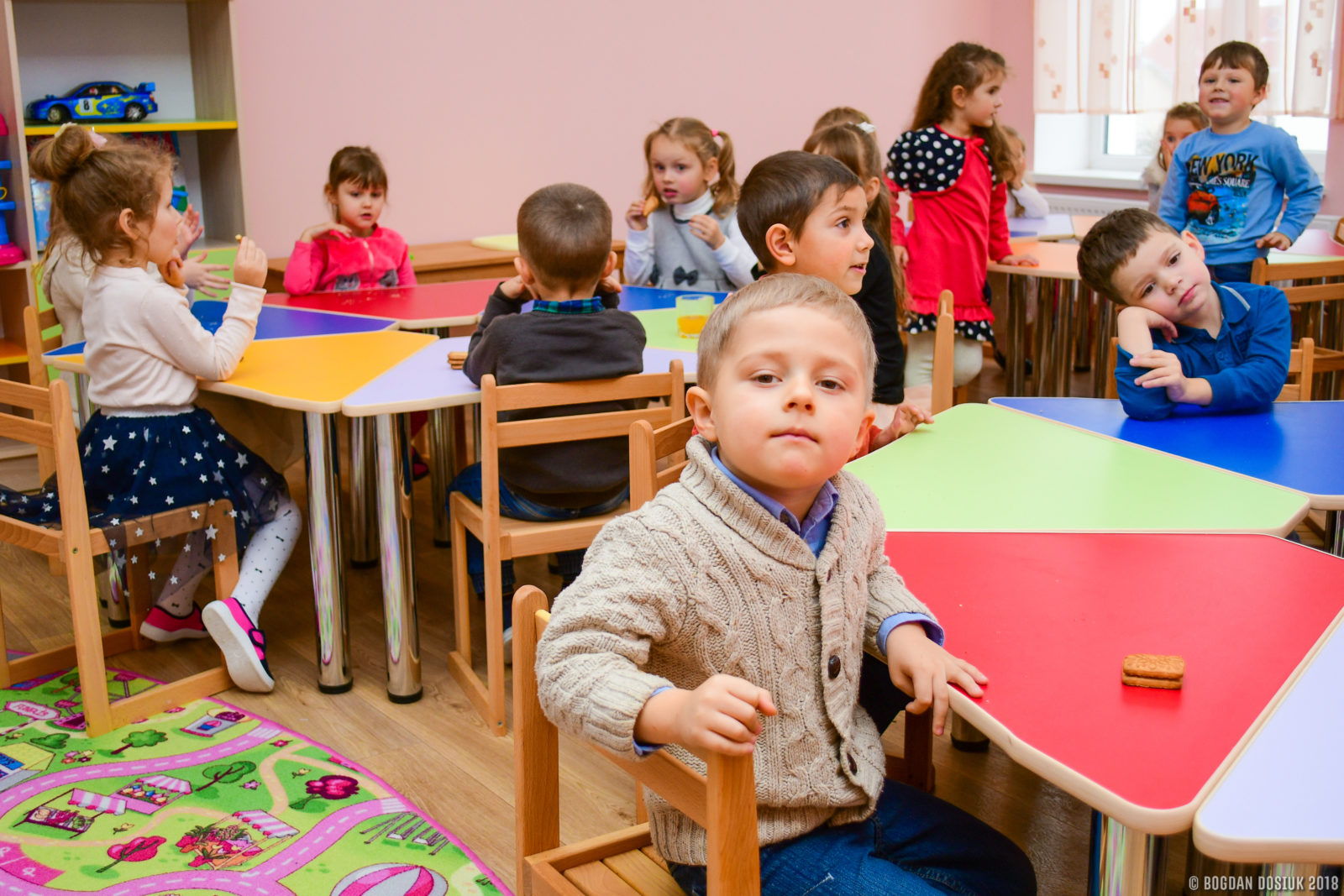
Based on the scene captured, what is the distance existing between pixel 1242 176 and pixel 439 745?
2.96m

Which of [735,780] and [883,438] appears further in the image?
[883,438]

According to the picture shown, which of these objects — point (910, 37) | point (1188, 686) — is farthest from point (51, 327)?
point (910, 37)

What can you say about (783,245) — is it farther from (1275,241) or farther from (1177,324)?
(1275,241)

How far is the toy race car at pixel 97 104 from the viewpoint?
12.4 feet

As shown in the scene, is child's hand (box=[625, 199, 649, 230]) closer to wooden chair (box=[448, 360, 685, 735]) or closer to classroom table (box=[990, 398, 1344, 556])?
wooden chair (box=[448, 360, 685, 735])

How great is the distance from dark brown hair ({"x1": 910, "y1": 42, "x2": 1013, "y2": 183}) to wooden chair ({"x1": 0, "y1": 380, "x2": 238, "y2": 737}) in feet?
7.80

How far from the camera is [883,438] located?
2.00 metres

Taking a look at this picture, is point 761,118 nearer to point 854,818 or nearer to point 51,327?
point 51,327

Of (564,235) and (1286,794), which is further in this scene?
(564,235)

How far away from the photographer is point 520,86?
16.4ft

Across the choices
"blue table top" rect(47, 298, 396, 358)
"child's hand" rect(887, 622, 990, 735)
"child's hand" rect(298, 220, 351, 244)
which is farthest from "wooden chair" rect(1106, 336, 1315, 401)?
"child's hand" rect(298, 220, 351, 244)

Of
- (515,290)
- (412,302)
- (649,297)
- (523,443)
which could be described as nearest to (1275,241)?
(649,297)

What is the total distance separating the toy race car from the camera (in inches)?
148

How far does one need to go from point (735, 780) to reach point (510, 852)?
109 cm
